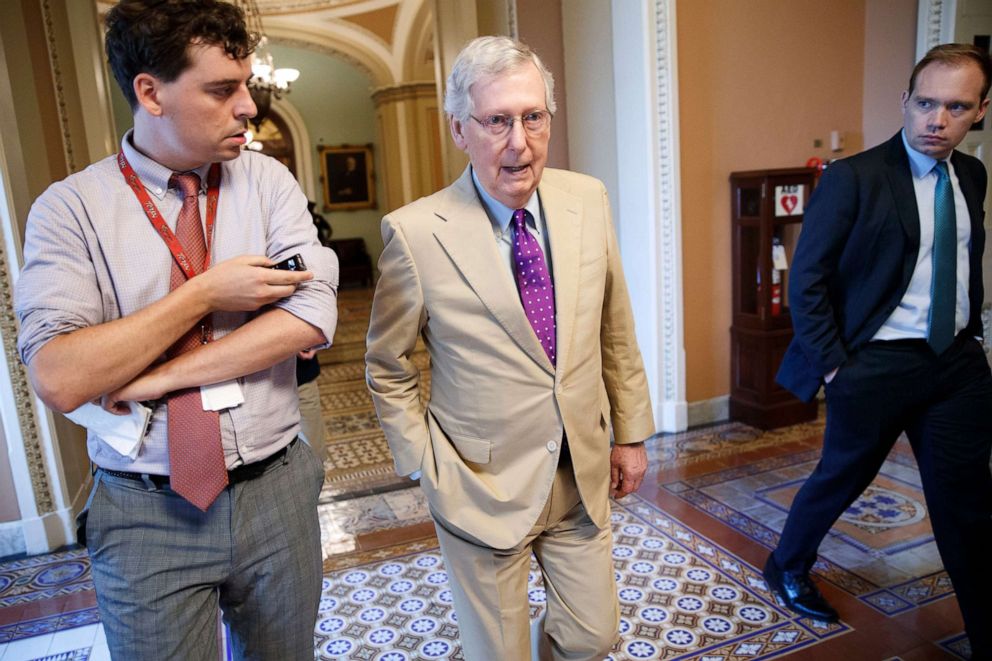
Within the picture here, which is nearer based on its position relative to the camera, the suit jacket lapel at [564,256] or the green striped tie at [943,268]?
the suit jacket lapel at [564,256]

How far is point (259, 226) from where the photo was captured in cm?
148

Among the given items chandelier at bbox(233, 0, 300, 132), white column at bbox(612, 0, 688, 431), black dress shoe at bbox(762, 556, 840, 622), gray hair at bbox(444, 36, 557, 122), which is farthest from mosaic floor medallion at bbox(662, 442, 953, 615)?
chandelier at bbox(233, 0, 300, 132)

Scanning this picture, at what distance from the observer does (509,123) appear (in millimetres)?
1571

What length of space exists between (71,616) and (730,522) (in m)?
3.12

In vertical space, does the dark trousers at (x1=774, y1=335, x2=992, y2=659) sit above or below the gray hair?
below

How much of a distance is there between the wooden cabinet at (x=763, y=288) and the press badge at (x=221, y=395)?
4.21 metres

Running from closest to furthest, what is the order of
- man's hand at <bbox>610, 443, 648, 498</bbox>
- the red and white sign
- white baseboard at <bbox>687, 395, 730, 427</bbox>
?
1. man's hand at <bbox>610, 443, 648, 498</bbox>
2. the red and white sign
3. white baseboard at <bbox>687, 395, 730, 427</bbox>

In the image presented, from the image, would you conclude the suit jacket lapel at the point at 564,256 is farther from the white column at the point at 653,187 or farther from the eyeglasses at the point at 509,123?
the white column at the point at 653,187

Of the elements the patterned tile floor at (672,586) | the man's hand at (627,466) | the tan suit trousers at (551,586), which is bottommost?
the patterned tile floor at (672,586)

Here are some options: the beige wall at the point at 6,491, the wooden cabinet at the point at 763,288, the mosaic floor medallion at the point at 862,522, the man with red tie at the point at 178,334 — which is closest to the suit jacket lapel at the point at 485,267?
the man with red tie at the point at 178,334

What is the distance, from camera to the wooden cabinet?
4812 mm

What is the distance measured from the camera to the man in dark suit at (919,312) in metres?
2.34

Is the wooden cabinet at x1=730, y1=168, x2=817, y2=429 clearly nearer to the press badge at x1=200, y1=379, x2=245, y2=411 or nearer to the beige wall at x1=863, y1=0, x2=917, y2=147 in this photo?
the beige wall at x1=863, y1=0, x2=917, y2=147

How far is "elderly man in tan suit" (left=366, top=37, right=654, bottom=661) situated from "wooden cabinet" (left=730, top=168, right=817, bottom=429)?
3406mm
